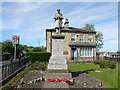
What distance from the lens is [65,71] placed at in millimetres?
8453

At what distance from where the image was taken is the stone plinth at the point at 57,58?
8.72 metres

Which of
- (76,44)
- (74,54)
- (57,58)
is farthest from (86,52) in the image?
(57,58)

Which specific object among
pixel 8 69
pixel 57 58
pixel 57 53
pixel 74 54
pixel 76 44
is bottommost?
→ pixel 8 69

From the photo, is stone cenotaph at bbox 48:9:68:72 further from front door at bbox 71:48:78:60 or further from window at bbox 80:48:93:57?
window at bbox 80:48:93:57

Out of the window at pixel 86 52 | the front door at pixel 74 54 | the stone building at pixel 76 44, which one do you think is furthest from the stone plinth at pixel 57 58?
the window at pixel 86 52

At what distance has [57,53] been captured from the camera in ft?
30.3

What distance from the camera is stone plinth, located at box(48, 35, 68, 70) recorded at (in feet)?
28.6

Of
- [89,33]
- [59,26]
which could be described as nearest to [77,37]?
[89,33]

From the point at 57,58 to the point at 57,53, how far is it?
435mm

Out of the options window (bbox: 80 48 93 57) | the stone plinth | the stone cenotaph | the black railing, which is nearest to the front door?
window (bbox: 80 48 93 57)

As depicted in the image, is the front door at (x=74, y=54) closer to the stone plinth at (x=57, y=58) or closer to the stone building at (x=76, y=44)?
the stone building at (x=76, y=44)

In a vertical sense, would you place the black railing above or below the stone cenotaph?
below

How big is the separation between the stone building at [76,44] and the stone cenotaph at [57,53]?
1636cm

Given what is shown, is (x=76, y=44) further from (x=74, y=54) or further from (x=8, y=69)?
(x=8, y=69)
